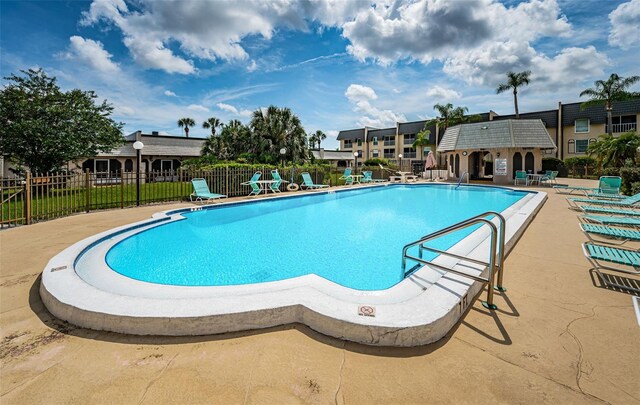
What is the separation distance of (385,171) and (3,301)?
2770cm

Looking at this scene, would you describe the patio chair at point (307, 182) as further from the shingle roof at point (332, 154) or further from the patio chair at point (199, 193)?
the shingle roof at point (332, 154)

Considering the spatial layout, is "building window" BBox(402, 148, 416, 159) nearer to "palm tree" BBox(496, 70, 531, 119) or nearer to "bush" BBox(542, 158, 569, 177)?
"palm tree" BBox(496, 70, 531, 119)

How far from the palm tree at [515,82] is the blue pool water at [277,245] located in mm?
33339

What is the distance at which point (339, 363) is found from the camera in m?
2.22

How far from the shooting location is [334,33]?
1493 cm

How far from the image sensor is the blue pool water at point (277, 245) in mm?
4863

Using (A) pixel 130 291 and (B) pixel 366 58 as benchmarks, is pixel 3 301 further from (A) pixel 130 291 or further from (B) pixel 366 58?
(B) pixel 366 58

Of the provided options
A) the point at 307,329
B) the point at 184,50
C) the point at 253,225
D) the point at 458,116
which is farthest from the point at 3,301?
the point at 458,116

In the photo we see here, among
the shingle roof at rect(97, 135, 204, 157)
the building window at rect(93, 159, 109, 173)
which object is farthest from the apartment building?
the building window at rect(93, 159, 109, 173)

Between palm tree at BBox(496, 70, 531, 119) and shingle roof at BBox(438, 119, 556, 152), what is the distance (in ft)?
53.5

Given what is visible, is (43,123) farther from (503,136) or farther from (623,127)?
(623,127)

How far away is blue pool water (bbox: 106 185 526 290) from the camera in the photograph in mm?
→ 4863

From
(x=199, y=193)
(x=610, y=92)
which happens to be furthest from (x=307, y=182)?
(x=610, y=92)

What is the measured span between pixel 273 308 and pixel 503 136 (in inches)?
1013
